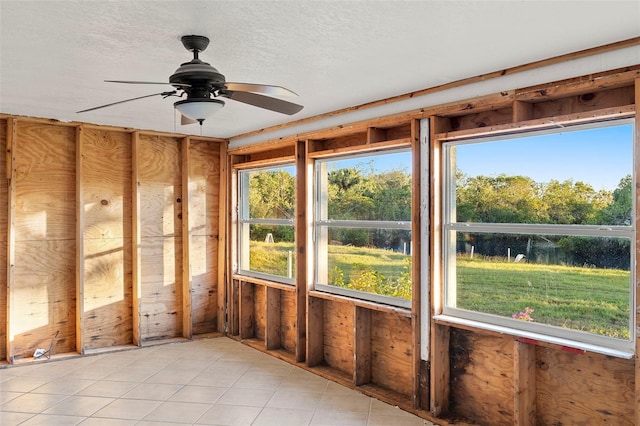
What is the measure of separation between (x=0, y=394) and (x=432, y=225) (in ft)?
12.5

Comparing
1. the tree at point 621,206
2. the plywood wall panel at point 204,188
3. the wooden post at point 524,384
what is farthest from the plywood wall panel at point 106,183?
the tree at point 621,206

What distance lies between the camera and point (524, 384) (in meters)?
2.97

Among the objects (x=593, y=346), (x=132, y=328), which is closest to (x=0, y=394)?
(x=132, y=328)

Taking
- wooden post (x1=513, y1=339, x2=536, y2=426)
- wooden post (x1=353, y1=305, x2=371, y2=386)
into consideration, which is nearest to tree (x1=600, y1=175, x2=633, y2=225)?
wooden post (x1=513, y1=339, x2=536, y2=426)

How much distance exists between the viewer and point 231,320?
5848 mm

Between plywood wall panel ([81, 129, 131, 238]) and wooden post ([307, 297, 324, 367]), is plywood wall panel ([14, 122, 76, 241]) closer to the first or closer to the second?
plywood wall panel ([81, 129, 131, 238])

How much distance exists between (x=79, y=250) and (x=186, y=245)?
3.90ft

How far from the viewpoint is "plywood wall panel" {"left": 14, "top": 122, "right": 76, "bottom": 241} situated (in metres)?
4.64

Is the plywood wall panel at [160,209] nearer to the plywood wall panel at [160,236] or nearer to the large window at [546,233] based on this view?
the plywood wall panel at [160,236]

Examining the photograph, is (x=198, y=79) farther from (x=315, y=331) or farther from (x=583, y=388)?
(x=315, y=331)

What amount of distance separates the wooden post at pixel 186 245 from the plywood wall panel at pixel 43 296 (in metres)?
1.21

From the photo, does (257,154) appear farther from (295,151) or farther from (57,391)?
(57,391)

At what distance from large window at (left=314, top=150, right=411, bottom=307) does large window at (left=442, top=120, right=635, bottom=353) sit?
479mm

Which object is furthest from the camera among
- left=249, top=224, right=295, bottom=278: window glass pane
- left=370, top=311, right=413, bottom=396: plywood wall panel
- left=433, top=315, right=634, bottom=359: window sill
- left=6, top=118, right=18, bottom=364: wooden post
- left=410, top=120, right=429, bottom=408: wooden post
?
left=249, top=224, right=295, bottom=278: window glass pane
